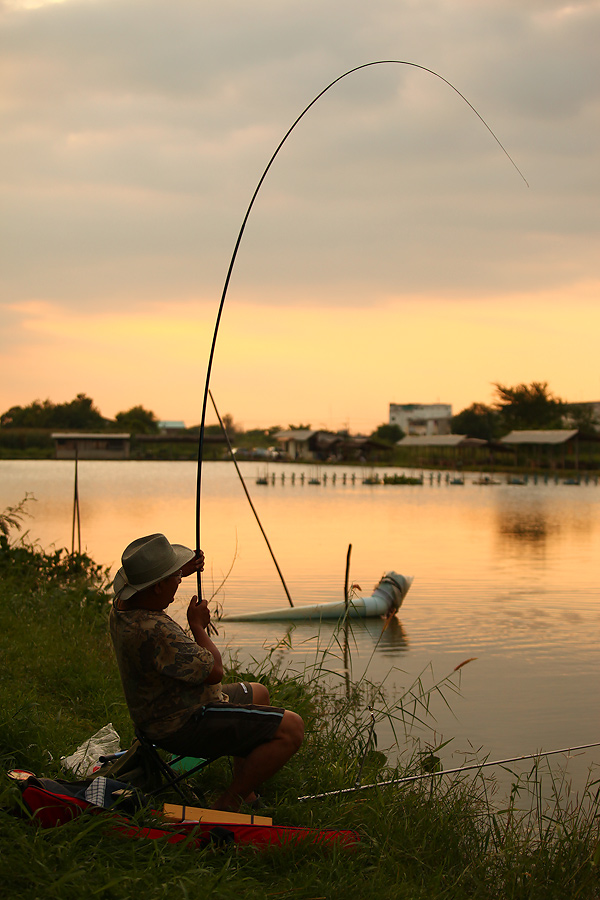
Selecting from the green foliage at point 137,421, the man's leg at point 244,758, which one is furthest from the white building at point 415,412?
the man's leg at point 244,758

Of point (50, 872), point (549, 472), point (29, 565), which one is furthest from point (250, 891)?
point (549, 472)

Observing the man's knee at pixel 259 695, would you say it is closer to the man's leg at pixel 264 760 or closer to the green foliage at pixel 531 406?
the man's leg at pixel 264 760

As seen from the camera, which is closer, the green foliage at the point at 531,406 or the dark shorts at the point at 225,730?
the dark shorts at the point at 225,730

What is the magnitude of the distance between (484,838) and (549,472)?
215 ft

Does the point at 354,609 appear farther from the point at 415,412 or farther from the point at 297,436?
the point at 415,412

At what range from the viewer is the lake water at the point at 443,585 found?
23.8ft

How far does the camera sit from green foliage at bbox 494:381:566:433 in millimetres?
83750

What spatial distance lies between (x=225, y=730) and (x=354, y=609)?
7.60 metres

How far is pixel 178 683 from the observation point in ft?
10.7

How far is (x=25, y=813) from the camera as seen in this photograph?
3.00m

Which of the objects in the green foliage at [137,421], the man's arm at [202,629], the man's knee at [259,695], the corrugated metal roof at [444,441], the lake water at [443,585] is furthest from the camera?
the green foliage at [137,421]

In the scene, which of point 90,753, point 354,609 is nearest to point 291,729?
point 90,753

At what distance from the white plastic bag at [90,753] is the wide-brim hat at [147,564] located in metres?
0.96

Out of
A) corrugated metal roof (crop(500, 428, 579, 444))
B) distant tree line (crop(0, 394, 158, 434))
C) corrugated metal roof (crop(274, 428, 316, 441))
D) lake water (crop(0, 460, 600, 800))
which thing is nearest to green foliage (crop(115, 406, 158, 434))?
distant tree line (crop(0, 394, 158, 434))
